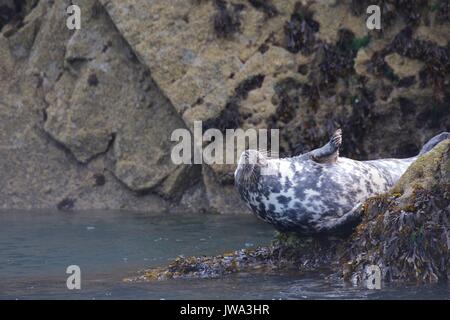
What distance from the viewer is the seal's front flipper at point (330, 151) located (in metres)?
8.55

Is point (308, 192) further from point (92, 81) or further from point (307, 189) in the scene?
point (92, 81)

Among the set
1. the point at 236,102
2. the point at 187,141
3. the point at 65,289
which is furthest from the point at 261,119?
the point at 65,289

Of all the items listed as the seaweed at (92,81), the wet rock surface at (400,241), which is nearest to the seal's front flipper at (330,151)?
the wet rock surface at (400,241)

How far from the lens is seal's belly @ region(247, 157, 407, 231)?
27.5 ft

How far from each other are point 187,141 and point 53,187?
2.08 meters

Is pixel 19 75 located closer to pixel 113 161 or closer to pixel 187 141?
pixel 113 161

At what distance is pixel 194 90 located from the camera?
486 inches

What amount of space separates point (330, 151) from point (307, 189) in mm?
403

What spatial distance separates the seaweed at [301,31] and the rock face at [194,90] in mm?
15

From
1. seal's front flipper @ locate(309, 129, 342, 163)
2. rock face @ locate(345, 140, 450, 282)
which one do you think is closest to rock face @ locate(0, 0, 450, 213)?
seal's front flipper @ locate(309, 129, 342, 163)

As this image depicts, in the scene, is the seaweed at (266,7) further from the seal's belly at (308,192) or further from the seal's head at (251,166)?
the seal's head at (251,166)

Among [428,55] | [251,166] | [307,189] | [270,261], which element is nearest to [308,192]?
[307,189]

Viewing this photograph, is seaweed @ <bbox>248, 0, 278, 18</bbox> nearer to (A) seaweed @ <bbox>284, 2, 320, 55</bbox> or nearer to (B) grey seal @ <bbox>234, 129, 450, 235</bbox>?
(A) seaweed @ <bbox>284, 2, 320, 55</bbox>

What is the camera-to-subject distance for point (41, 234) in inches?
441
